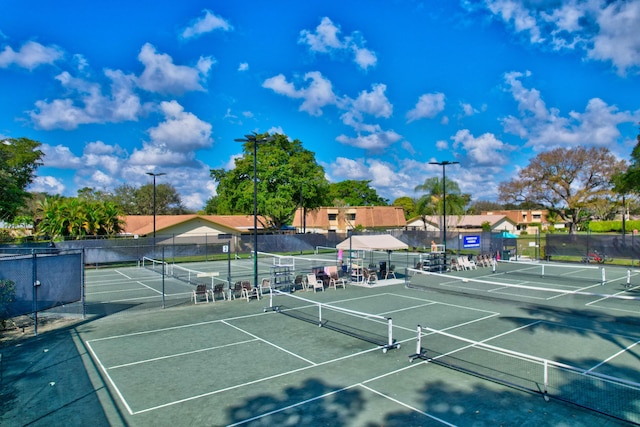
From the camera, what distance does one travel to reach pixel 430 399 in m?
8.30

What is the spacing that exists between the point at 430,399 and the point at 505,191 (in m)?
58.3

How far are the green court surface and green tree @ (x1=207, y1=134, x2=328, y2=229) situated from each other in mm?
31979

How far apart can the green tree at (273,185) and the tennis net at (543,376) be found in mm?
37369

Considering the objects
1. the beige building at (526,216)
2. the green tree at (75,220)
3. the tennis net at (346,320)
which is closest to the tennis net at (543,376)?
the tennis net at (346,320)

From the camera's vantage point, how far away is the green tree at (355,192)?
116m

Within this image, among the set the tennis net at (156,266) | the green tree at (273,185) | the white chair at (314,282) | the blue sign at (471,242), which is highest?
the green tree at (273,185)

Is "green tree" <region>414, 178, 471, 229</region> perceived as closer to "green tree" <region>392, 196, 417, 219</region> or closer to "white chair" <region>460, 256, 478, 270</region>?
"white chair" <region>460, 256, 478, 270</region>

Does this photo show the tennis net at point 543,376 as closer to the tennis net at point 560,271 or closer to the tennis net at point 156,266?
the tennis net at point 560,271

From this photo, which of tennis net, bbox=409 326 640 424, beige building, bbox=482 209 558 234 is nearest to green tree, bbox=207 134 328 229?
tennis net, bbox=409 326 640 424

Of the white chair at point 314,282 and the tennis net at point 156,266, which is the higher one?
the white chair at point 314,282

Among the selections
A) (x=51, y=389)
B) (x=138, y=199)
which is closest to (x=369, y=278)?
(x=51, y=389)

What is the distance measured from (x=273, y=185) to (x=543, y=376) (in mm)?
43735

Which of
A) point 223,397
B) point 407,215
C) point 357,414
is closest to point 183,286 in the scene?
point 223,397

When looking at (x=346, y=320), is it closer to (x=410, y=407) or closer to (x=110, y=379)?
(x=410, y=407)
